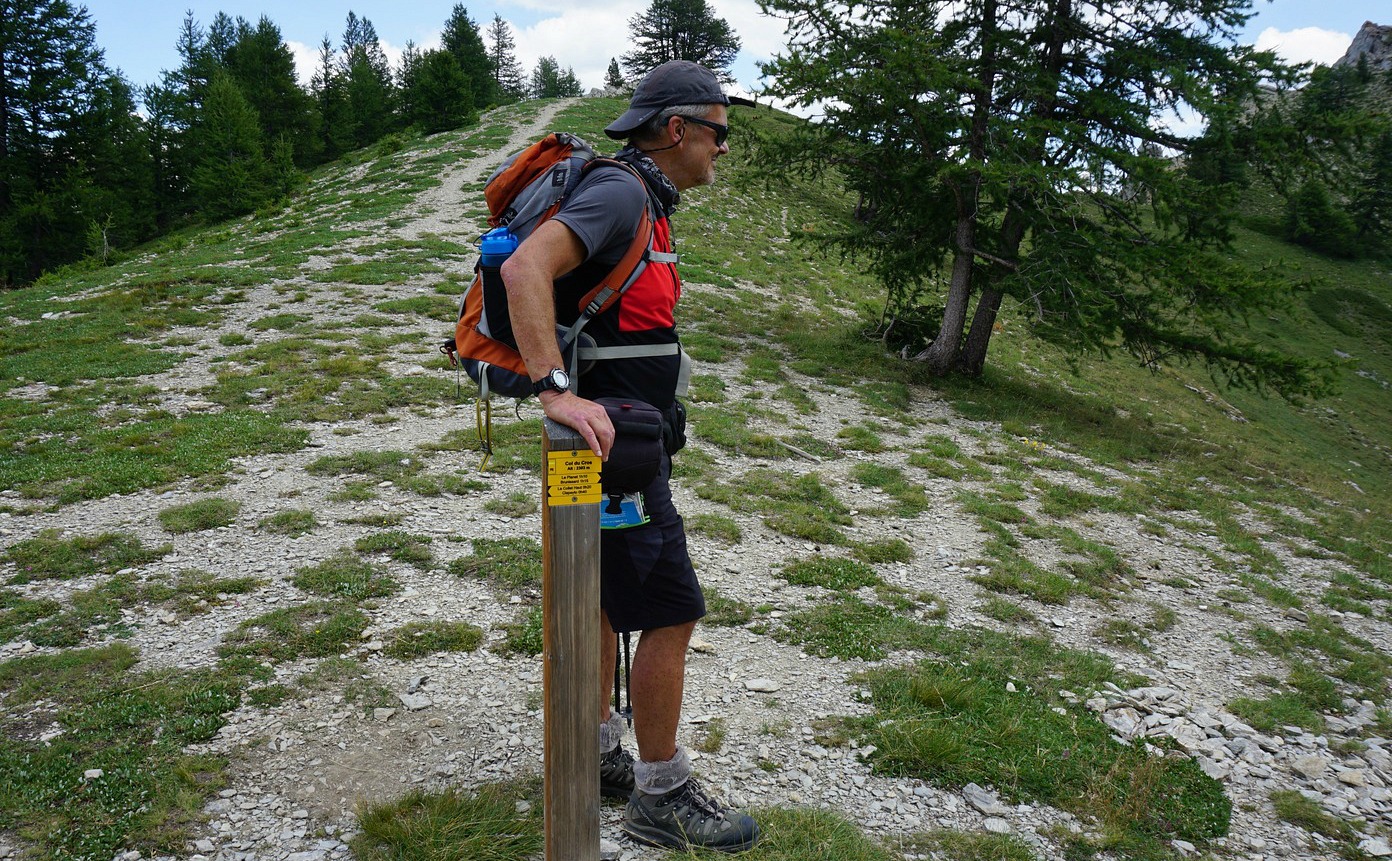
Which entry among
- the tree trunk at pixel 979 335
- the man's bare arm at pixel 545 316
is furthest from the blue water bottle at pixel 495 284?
the tree trunk at pixel 979 335

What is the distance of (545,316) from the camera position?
2.40 meters

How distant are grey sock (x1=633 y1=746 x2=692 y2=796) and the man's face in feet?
7.80

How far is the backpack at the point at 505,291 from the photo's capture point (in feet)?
8.63

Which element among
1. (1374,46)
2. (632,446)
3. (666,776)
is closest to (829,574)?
(666,776)

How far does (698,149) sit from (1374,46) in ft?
431

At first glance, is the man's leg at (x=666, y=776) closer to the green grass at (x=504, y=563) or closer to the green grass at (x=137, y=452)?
the green grass at (x=504, y=563)

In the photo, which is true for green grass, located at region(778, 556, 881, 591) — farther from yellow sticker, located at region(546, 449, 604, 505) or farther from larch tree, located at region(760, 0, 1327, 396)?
larch tree, located at region(760, 0, 1327, 396)

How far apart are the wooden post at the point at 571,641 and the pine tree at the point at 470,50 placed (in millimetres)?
64953

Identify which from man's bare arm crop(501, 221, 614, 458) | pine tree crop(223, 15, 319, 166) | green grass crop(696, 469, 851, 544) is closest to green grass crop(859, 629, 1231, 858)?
green grass crop(696, 469, 851, 544)

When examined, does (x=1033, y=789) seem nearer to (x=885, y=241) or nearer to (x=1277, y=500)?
(x=1277, y=500)

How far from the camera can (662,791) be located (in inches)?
125

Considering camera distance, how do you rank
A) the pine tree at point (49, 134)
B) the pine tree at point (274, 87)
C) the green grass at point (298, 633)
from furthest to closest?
the pine tree at point (274, 87), the pine tree at point (49, 134), the green grass at point (298, 633)

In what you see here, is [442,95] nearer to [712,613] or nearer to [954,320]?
[954,320]

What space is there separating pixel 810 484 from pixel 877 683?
161 inches
